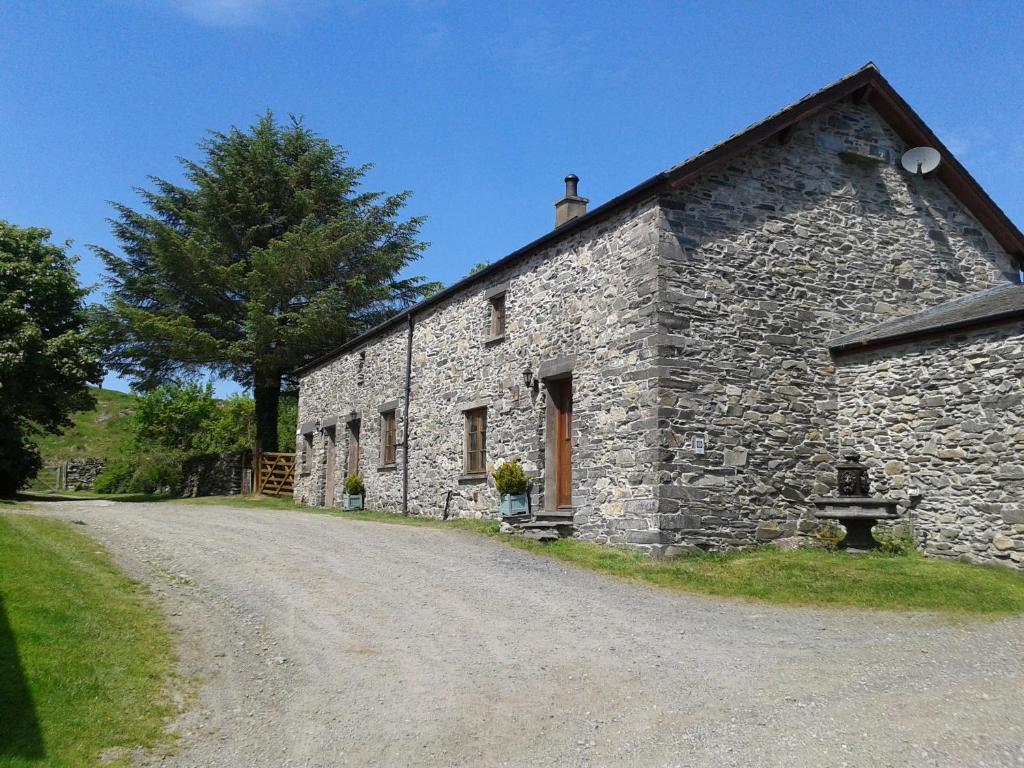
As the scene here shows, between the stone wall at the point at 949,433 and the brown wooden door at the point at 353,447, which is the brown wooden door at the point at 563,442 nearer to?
the stone wall at the point at 949,433

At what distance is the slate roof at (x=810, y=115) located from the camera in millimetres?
11820

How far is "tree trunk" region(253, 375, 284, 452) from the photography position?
2936cm

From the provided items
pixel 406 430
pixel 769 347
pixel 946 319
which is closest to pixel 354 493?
pixel 406 430

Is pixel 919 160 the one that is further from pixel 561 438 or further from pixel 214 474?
pixel 214 474

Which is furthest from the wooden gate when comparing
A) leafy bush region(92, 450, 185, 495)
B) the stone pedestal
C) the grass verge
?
the stone pedestal

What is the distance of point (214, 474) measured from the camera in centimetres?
2886

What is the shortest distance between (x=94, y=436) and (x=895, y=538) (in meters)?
37.4

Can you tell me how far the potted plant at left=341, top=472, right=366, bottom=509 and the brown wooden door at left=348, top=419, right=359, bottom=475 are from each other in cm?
103

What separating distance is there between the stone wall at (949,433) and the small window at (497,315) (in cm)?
607

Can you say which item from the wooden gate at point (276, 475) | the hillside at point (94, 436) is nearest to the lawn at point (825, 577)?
the wooden gate at point (276, 475)

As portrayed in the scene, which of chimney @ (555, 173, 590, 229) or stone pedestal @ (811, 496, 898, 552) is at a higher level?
chimney @ (555, 173, 590, 229)

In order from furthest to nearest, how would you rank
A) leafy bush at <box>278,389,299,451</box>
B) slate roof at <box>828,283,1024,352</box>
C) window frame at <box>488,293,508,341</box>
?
1. leafy bush at <box>278,389,299,451</box>
2. window frame at <box>488,293,508,341</box>
3. slate roof at <box>828,283,1024,352</box>

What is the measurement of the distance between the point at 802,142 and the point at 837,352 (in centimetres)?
333

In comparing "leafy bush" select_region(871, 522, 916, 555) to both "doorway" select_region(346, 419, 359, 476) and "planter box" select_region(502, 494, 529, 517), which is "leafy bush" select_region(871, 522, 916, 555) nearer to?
"planter box" select_region(502, 494, 529, 517)
